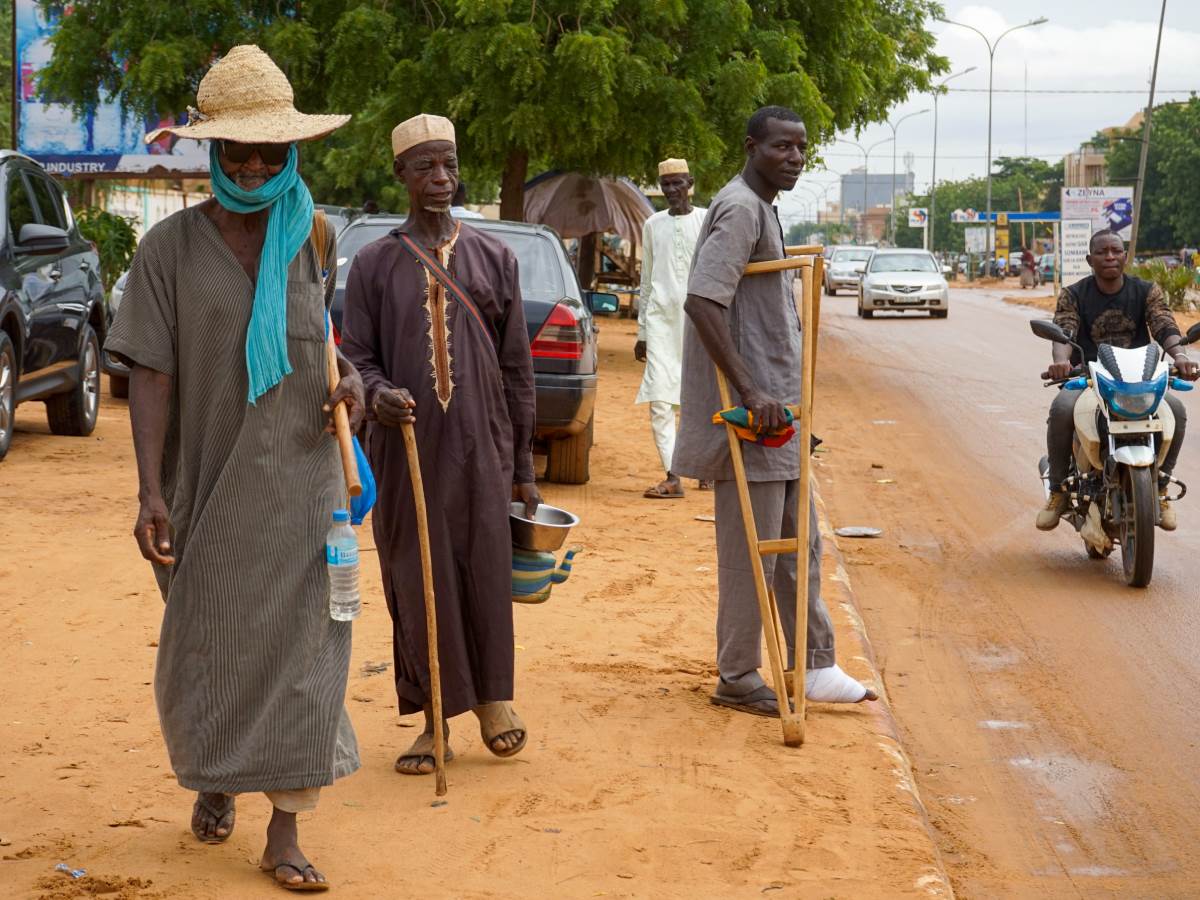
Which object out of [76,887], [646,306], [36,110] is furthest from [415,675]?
[36,110]

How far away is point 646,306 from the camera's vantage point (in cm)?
1016

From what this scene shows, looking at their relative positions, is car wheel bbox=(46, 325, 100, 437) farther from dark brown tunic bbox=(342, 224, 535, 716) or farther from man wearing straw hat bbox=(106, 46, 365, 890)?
man wearing straw hat bbox=(106, 46, 365, 890)

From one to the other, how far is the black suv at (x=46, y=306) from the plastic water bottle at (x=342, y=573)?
734 cm

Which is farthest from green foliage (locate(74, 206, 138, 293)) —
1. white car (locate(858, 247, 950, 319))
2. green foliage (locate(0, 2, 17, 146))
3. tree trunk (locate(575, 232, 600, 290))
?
green foliage (locate(0, 2, 17, 146))

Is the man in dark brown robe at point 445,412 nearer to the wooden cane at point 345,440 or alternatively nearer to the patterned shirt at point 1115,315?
the wooden cane at point 345,440

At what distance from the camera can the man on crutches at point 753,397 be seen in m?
5.20

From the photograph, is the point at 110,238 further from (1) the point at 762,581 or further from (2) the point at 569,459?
(1) the point at 762,581

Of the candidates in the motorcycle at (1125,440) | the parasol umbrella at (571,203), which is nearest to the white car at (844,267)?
the parasol umbrella at (571,203)

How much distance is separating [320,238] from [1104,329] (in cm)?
558

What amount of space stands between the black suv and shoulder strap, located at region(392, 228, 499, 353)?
257 inches

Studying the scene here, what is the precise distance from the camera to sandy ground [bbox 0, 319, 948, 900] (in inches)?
158

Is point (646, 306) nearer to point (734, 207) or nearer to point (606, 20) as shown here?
point (734, 207)

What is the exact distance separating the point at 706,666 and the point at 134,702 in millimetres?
2098

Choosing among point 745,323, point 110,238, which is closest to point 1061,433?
point 745,323
